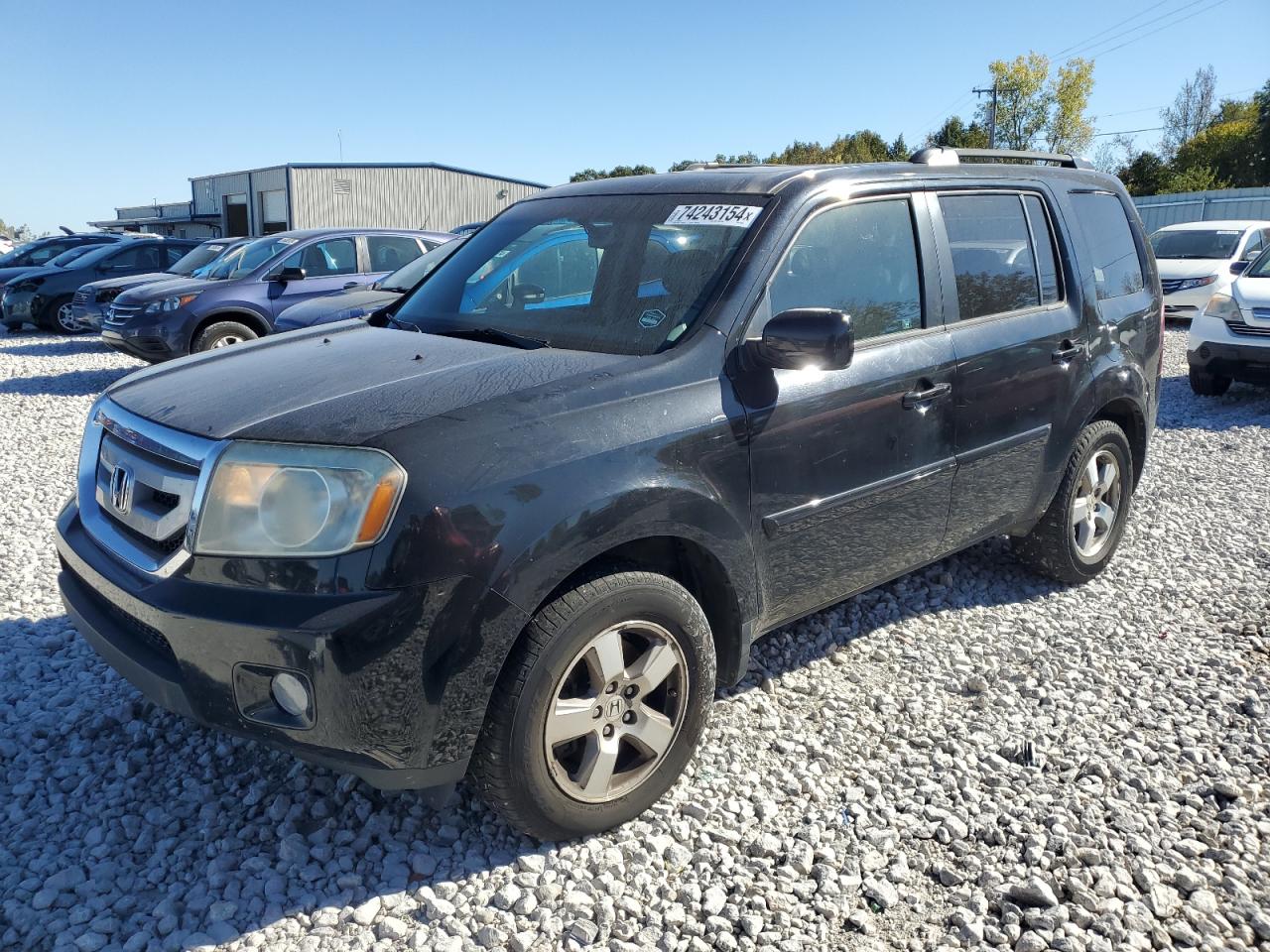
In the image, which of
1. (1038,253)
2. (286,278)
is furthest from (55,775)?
(286,278)

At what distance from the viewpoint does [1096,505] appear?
482 centimetres

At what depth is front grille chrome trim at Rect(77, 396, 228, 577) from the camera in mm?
2486

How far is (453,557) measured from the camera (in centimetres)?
235

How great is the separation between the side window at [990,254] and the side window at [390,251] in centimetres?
869

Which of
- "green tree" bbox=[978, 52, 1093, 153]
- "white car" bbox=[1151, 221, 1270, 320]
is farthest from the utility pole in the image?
"white car" bbox=[1151, 221, 1270, 320]

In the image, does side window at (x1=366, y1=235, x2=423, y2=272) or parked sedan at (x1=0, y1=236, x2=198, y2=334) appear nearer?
side window at (x1=366, y1=235, x2=423, y2=272)

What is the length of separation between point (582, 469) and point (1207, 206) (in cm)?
3101

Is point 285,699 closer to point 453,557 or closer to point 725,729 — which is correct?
point 453,557

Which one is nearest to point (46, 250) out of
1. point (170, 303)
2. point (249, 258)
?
point (249, 258)

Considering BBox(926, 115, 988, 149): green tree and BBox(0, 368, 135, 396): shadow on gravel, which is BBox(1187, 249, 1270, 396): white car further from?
Answer: BBox(926, 115, 988, 149): green tree

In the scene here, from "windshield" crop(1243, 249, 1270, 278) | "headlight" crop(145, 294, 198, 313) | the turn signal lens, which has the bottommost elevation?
the turn signal lens

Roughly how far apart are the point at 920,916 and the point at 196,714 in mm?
1965

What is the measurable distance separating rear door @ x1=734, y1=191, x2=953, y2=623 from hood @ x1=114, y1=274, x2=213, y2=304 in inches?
366

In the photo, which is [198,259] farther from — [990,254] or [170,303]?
[990,254]
